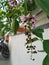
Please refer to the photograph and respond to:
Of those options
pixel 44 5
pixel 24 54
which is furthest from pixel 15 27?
pixel 24 54

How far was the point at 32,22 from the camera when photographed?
2.67 ft

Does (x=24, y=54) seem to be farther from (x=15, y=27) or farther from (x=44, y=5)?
(x=44, y=5)

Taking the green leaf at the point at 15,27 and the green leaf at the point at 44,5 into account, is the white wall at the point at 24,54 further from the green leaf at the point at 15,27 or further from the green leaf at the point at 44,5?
the green leaf at the point at 44,5

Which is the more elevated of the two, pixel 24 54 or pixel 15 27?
pixel 15 27

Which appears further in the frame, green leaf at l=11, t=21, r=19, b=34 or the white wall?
the white wall

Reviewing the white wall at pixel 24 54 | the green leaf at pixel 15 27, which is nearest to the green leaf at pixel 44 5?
the green leaf at pixel 15 27

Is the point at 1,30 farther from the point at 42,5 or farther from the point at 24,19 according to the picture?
the point at 42,5

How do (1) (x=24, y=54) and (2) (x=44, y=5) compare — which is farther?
(1) (x=24, y=54)

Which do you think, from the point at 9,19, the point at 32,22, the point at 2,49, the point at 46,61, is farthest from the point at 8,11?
the point at 2,49

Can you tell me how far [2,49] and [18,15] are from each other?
874 cm

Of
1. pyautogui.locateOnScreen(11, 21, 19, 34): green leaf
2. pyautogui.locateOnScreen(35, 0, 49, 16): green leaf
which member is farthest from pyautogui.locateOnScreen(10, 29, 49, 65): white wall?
pyautogui.locateOnScreen(35, 0, 49, 16): green leaf

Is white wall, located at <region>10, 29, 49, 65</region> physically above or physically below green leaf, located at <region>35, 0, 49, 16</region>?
below

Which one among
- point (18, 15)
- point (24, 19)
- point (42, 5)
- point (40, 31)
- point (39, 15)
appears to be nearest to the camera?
point (42, 5)

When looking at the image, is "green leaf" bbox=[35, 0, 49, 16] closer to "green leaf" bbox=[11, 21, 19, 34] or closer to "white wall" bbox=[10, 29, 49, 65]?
"green leaf" bbox=[11, 21, 19, 34]
